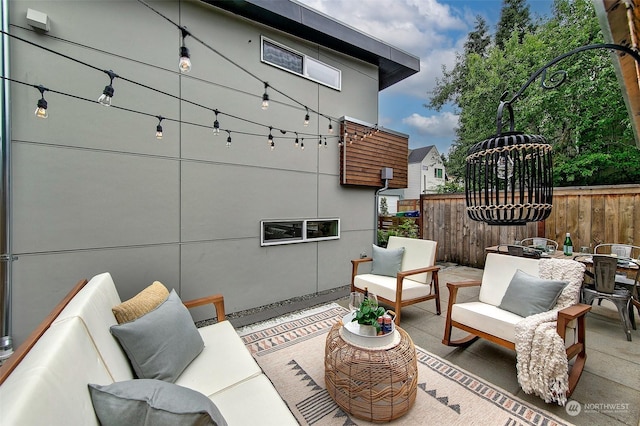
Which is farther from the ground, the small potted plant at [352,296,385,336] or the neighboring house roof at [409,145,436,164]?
the neighboring house roof at [409,145,436,164]

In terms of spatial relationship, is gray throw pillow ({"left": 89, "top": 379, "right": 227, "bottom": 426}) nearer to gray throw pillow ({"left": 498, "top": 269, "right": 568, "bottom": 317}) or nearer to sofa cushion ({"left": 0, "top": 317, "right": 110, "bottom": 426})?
sofa cushion ({"left": 0, "top": 317, "right": 110, "bottom": 426})

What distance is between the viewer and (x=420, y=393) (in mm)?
Answer: 2068

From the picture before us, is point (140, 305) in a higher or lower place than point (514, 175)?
lower

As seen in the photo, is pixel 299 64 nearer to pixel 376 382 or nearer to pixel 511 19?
pixel 376 382

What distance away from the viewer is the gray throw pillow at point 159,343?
149cm

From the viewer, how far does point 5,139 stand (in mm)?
2283

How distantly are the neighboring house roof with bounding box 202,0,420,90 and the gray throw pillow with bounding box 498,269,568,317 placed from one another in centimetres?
431

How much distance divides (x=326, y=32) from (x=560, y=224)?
214 inches

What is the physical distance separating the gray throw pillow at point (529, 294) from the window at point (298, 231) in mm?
2698

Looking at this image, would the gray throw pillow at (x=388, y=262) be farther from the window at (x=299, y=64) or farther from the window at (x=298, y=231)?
the window at (x=299, y=64)

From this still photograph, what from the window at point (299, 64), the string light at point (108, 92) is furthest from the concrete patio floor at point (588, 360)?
the window at point (299, 64)


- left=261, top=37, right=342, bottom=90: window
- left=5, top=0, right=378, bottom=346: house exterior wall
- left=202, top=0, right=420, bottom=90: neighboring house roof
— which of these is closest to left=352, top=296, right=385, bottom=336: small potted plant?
left=5, top=0, right=378, bottom=346: house exterior wall

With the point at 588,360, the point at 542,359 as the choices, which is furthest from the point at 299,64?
the point at 588,360

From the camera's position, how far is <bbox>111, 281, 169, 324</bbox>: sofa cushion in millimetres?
1647
